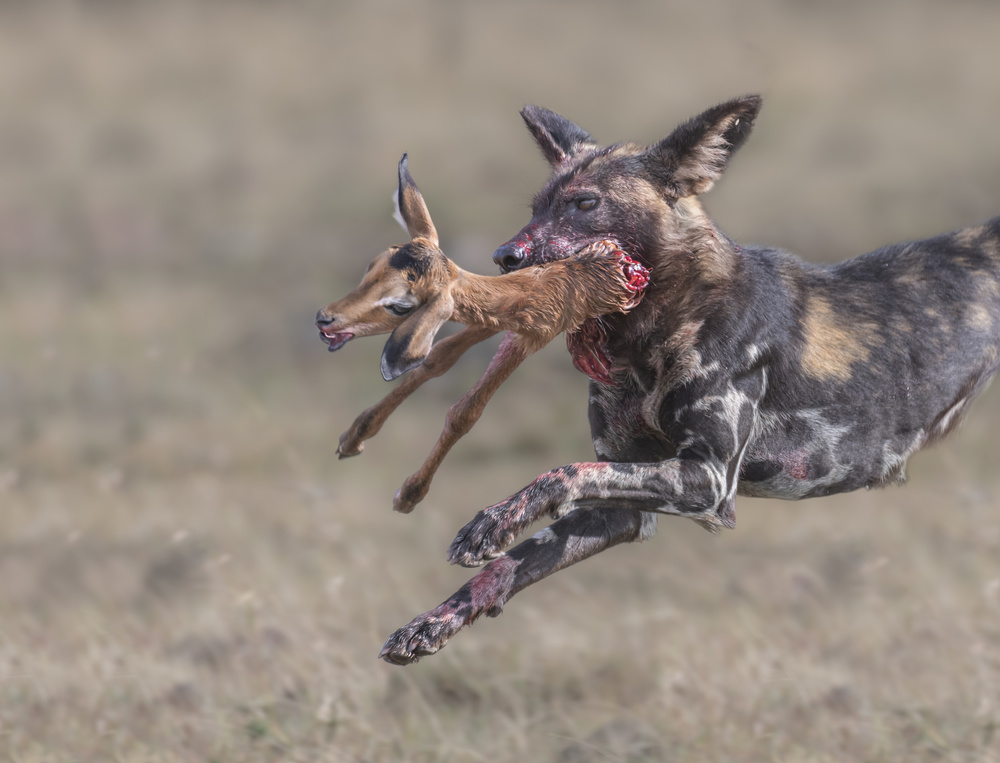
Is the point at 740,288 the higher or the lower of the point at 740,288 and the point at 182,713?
the higher

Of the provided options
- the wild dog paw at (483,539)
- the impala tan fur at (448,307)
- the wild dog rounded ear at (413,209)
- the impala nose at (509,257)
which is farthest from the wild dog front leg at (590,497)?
the wild dog rounded ear at (413,209)

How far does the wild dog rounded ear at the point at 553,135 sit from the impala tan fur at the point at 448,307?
71 centimetres

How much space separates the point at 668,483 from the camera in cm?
457

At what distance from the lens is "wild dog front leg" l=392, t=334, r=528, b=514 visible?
471 cm

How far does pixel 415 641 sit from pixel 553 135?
2.13 meters

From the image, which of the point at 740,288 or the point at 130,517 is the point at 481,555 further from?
the point at 130,517

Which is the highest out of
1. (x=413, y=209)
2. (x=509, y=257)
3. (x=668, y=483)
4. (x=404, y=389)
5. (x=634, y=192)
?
(x=413, y=209)

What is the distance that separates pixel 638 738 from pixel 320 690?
1835 millimetres

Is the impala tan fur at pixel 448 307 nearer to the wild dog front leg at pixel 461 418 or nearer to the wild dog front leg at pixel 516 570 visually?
the wild dog front leg at pixel 461 418

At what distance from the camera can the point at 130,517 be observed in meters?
10.3

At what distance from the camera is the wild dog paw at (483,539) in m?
4.25

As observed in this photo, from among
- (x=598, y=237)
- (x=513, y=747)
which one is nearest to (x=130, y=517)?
(x=513, y=747)

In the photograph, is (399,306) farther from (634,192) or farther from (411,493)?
(634,192)

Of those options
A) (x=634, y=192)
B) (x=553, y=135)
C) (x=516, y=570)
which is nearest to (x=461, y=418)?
(x=516, y=570)
